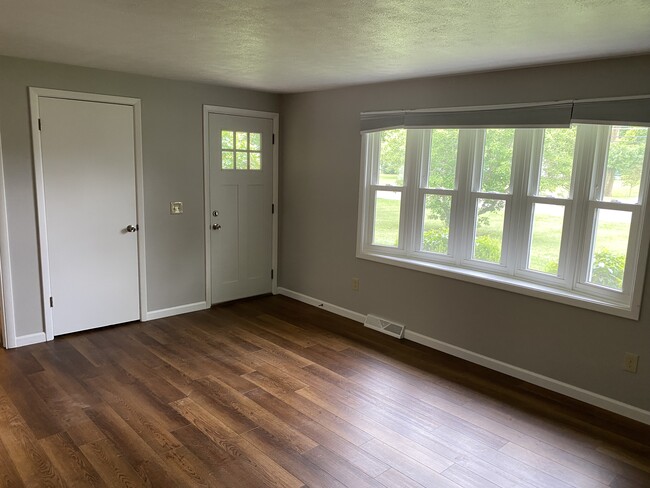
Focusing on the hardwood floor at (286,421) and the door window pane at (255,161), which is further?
the door window pane at (255,161)

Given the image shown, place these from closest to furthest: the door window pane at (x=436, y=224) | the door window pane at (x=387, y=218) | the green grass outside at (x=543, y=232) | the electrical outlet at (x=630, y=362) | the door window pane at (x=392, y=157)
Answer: the electrical outlet at (x=630, y=362)
the green grass outside at (x=543, y=232)
the door window pane at (x=436, y=224)
the door window pane at (x=392, y=157)
the door window pane at (x=387, y=218)

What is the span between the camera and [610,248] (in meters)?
3.07

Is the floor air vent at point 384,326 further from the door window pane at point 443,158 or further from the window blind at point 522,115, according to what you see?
the window blind at point 522,115

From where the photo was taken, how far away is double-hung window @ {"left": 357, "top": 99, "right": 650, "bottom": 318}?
2.97 meters

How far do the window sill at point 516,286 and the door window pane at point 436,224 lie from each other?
0.16m

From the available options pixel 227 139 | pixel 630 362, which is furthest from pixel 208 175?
pixel 630 362

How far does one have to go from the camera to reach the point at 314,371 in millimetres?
3514

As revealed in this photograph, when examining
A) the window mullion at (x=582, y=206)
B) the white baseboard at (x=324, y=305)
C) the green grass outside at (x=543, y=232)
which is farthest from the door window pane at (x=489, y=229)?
the white baseboard at (x=324, y=305)

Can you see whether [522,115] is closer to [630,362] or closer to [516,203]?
[516,203]

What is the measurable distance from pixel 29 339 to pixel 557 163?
4.30 m

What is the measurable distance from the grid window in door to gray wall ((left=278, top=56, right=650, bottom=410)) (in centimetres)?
32

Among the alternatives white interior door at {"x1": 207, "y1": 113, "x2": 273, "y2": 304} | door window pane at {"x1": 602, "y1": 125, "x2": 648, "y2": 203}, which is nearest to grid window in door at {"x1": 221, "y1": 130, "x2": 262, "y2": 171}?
white interior door at {"x1": 207, "y1": 113, "x2": 273, "y2": 304}

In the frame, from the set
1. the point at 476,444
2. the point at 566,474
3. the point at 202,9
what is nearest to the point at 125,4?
the point at 202,9

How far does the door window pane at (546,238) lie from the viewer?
10.9 ft
